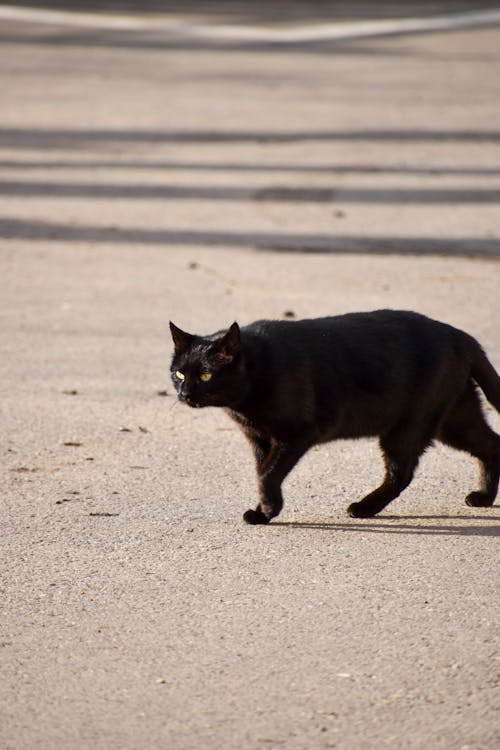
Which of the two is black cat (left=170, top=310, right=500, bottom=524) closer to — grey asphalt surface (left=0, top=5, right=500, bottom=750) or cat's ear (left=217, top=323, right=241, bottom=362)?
cat's ear (left=217, top=323, right=241, bottom=362)

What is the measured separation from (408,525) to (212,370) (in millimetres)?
934

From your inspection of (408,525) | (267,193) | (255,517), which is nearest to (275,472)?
(255,517)

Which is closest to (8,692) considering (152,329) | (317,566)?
(317,566)

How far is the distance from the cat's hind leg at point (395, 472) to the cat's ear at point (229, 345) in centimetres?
71

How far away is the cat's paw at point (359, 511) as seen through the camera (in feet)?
16.6

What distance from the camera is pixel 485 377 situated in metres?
5.15

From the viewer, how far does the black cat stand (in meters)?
4.86

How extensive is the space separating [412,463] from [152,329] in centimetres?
330

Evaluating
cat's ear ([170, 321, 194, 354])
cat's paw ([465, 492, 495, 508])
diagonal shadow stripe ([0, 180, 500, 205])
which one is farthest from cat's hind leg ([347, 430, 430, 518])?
diagonal shadow stripe ([0, 180, 500, 205])

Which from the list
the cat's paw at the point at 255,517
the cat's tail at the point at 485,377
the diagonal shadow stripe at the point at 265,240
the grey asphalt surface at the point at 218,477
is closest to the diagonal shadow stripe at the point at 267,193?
the grey asphalt surface at the point at 218,477

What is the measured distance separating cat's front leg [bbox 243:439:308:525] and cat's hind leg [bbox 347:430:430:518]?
34 centimetres

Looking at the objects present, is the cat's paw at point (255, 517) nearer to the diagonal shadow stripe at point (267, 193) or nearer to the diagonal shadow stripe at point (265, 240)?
the diagonal shadow stripe at point (265, 240)

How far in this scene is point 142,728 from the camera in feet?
11.4

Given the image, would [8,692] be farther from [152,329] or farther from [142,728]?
[152,329]
